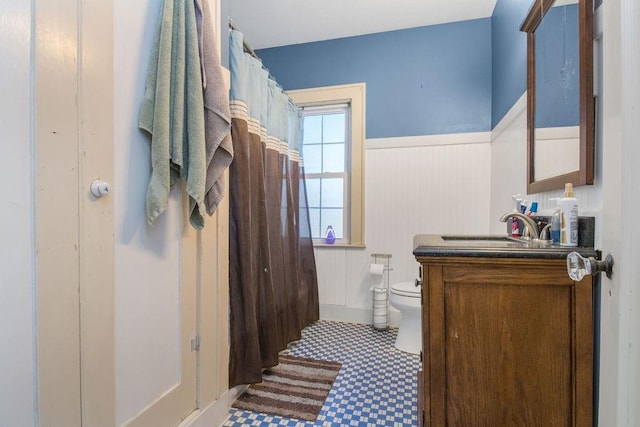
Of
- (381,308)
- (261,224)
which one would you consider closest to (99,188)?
(261,224)

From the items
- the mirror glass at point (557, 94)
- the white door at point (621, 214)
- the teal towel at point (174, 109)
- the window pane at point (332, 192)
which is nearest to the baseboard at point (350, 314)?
the window pane at point (332, 192)

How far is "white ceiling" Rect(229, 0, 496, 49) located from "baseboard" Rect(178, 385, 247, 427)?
8.24ft

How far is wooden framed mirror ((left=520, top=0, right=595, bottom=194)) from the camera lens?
103 centimetres

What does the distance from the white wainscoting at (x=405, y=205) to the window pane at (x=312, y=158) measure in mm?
462

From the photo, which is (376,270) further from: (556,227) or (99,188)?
(99,188)

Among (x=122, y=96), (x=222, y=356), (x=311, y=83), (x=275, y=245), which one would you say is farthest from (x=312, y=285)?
(x=122, y=96)

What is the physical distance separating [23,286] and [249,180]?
1.06 meters

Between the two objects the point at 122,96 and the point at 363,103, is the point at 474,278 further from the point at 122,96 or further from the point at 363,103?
the point at 363,103

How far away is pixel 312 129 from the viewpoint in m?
2.99

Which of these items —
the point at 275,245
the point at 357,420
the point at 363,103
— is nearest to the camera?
the point at 357,420

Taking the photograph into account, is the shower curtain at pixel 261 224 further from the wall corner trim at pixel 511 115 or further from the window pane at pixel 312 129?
the wall corner trim at pixel 511 115

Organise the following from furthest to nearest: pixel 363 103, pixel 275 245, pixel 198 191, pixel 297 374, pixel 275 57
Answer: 1. pixel 275 57
2. pixel 363 103
3. pixel 275 245
4. pixel 297 374
5. pixel 198 191

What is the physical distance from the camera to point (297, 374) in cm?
191

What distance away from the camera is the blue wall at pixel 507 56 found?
1.72 metres
